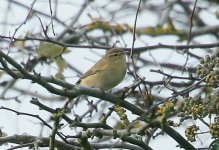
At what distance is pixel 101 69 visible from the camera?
6.02 m

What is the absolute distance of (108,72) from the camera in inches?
229

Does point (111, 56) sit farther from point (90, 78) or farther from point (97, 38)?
point (97, 38)

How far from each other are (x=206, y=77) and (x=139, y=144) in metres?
0.49

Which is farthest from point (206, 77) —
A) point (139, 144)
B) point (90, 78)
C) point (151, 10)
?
point (151, 10)

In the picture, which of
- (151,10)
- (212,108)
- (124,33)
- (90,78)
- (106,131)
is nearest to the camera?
(212,108)

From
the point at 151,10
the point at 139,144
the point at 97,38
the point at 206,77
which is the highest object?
the point at 151,10

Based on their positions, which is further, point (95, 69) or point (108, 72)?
point (95, 69)

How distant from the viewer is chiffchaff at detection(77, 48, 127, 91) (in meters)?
5.70

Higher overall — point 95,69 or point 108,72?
point 95,69

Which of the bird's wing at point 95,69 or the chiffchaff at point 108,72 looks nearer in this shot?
the chiffchaff at point 108,72

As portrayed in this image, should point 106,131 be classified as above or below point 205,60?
below

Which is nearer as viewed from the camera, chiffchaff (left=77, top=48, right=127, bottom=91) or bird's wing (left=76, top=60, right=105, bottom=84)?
chiffchaff (left=77, top=48, right=127, bottom=91)

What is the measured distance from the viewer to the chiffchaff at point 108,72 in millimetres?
5695

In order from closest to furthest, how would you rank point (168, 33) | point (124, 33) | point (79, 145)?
point (79, 145), point (168, 33), point (124, 33)
